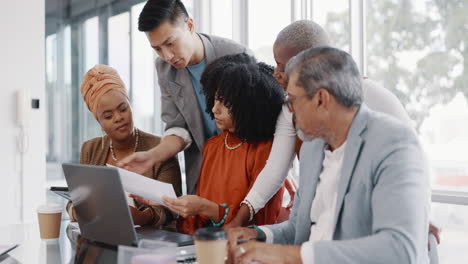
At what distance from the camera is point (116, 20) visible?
4.62m

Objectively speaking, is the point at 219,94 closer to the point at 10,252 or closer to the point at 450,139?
the point at 10,252

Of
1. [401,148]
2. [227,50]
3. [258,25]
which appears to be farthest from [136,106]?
[401,148]

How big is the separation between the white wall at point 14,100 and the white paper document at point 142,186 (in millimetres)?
2749

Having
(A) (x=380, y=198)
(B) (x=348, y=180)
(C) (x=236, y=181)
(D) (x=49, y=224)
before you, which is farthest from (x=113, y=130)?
(A) (x=380, y=198)

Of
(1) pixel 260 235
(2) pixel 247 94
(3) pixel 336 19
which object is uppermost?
(3) pixel 336 19

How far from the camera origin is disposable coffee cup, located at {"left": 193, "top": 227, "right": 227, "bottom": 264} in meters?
1.12

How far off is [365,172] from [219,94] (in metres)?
0.78

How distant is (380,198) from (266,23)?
337 centimetres

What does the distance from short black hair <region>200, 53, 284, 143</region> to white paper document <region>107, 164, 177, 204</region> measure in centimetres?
42

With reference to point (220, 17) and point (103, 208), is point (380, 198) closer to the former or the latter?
point (103, 208)

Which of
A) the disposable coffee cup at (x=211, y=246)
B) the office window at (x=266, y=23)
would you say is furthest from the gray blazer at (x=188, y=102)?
the office window at (x=266, y=23)

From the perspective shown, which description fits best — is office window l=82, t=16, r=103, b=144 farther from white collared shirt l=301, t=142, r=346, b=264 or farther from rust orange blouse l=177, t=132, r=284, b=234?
white collared shirt l=301, t=142, r=346, b=264

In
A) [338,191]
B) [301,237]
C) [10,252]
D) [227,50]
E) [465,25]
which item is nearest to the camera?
[338,191]

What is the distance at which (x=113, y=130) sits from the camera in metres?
2.29
